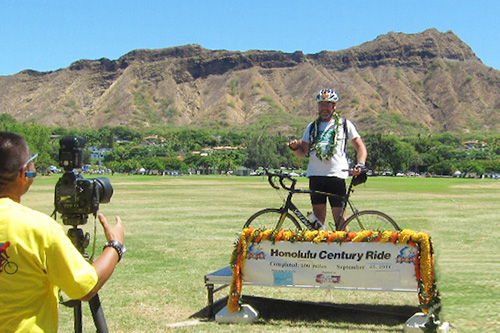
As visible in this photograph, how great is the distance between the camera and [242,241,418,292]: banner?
6172 mm

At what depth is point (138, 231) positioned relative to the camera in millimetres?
15812

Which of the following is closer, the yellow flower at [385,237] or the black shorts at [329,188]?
the yellow flower at [385,237]

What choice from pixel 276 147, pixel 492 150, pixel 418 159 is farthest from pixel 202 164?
pixel 492 150

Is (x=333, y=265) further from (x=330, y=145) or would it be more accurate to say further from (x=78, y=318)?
(x=78, y=318)

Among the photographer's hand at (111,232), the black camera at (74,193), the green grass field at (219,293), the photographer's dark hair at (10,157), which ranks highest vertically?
the photographer's dark hair at (10,157)

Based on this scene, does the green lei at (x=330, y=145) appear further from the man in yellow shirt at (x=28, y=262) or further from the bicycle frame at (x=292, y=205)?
the man in yellow shirt at (x=28, y=262)

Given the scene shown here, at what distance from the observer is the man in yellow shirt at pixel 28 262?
105 inches

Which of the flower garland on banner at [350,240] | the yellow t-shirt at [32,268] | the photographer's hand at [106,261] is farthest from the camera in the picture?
the flower garland on banner at [350,240]

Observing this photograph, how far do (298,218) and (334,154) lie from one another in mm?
1022

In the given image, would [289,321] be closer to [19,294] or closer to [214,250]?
[19,294]

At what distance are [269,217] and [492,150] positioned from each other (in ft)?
680

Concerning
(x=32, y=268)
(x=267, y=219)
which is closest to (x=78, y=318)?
(x=32, y=268)

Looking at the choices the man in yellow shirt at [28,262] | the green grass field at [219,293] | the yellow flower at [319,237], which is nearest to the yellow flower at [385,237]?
the green grass field at [219,293]

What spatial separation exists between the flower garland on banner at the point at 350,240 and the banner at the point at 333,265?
2.2 inches
